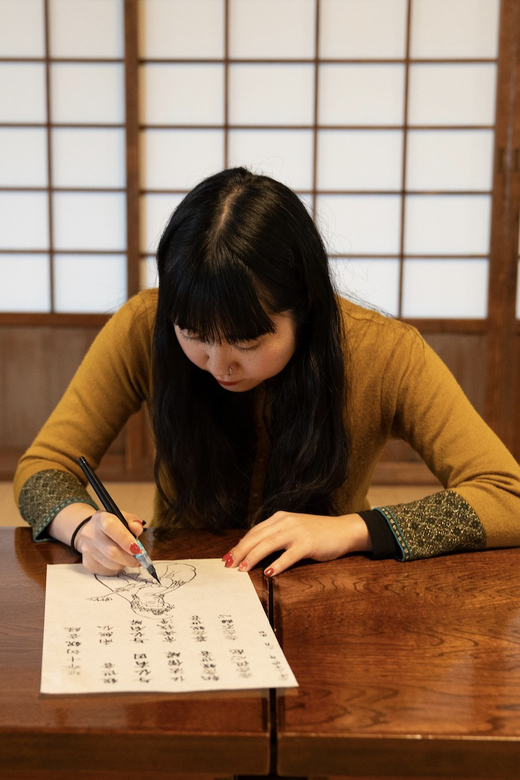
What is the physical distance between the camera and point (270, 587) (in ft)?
3.45

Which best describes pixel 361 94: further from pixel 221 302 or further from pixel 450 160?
pixel 221 302

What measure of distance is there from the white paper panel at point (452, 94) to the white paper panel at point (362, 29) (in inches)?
6.4

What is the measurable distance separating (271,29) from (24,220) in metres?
1.49

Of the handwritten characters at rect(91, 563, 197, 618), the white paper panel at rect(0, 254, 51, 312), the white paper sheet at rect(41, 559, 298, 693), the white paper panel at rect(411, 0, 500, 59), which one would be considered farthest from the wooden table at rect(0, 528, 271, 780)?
the white paper panel at rect(411, 0, 500, 59)

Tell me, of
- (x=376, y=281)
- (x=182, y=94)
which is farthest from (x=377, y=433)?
(x=182, y=94)

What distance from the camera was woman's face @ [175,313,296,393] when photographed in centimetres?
119

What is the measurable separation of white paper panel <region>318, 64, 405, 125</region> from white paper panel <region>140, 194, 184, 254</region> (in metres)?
0.84

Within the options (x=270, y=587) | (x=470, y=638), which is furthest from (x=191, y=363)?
(x=470, y=638)

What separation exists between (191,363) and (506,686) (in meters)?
0.76

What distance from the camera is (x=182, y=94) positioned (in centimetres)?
380

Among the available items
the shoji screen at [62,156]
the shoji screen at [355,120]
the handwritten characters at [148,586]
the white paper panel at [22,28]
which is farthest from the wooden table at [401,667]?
the white paper panel at [22,28]

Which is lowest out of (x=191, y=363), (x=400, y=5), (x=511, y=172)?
(x=191, y=363)

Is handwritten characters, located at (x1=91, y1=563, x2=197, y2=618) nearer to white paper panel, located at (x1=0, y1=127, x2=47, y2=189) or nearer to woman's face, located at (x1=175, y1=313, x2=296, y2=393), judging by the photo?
woman's face, located at (x1=175, y1=313, x2=296, y2=393)

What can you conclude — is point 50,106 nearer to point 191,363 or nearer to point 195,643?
point 191,363
